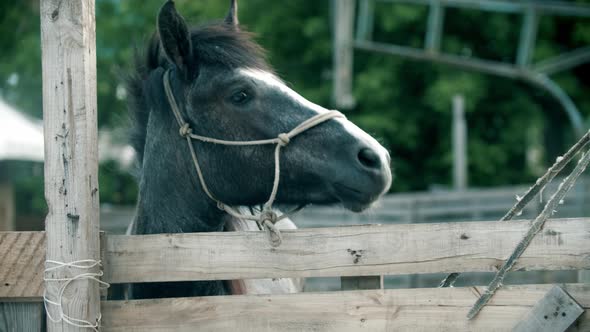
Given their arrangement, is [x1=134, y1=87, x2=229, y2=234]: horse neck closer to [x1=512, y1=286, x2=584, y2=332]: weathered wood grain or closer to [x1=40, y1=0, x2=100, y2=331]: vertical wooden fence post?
[x1=40, y1=0, x2=100, y2=331]: vertical wooden fence post

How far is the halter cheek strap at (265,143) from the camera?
261 centimetres

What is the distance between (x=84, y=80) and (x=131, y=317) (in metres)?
0.84

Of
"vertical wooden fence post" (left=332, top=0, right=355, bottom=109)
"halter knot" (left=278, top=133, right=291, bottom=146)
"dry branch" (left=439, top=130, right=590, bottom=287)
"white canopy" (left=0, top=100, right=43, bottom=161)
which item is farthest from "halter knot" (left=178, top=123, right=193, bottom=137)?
"vertical wooden fence post" (left=332, top=0, right=355, bottom=109)

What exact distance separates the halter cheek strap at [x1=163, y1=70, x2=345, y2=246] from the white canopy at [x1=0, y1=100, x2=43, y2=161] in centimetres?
550

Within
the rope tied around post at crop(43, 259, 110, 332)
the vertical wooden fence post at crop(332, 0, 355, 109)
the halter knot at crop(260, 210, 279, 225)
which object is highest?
the vertical wooden fence post at crop(332, 0, 355, 109)

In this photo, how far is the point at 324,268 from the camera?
239cm

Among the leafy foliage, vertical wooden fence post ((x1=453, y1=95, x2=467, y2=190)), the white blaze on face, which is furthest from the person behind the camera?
the leafy foliage

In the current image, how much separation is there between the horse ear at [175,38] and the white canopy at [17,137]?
18.1 feet

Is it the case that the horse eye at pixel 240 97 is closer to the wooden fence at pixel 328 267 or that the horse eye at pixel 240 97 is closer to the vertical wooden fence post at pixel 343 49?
the wooden fence at pixel 328 267

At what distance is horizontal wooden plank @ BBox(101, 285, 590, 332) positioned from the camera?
2318mm

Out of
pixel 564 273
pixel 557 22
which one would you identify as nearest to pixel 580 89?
pixel 557 22

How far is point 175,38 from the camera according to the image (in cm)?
293

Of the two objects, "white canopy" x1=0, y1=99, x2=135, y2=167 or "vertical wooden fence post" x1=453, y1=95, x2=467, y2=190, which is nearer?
"white canopy" x1=0, y1=99, x2=135, y2=167

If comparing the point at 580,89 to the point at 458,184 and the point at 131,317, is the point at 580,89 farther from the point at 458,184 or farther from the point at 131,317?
the point at 131,317
